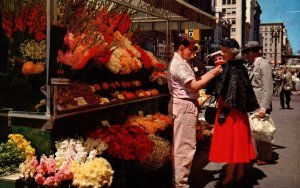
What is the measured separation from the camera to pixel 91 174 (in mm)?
3705

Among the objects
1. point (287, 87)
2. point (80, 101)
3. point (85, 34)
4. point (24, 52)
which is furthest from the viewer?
point (287, 87)

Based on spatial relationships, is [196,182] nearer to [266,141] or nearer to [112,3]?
[266,141]

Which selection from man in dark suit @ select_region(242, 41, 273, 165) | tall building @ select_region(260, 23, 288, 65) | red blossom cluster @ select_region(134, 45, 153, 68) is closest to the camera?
red blossom cluster @ select_region(134, 45, 153, 68)

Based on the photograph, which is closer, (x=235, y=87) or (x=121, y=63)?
(x=235, y=87)

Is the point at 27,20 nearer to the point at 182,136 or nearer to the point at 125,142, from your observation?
the point at 125,142

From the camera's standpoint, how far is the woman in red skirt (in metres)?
5.41

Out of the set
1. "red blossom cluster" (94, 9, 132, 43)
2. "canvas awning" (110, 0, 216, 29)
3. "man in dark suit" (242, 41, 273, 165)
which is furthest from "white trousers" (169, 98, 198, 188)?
"man in dark suit" (242, 41, 273, 165)

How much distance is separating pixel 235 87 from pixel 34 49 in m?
2.68

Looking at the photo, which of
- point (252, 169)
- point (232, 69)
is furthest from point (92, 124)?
point (252, 169)

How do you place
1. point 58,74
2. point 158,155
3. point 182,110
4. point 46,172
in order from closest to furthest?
1. point 46,172
2. point 58,74
3. point 182,110
4. point 158,155

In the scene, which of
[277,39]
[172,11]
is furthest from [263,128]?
[277,39]

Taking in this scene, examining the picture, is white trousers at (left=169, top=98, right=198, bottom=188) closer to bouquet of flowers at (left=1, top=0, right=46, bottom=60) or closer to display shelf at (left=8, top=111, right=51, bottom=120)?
display shelf at (left=8, top=111, right=51, bottom=120)

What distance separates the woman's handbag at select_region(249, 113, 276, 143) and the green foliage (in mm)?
4336

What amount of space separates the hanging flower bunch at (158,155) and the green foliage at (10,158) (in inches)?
62.4
